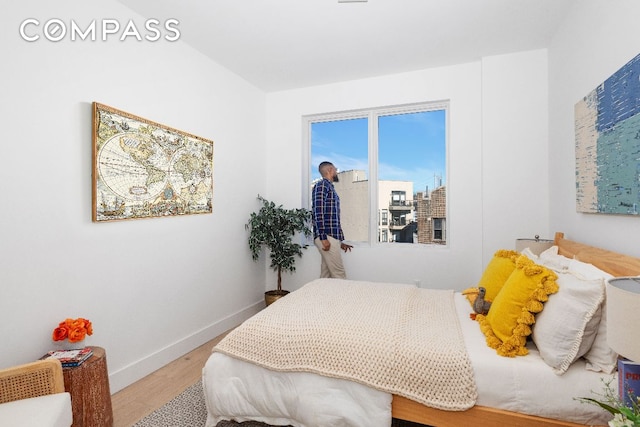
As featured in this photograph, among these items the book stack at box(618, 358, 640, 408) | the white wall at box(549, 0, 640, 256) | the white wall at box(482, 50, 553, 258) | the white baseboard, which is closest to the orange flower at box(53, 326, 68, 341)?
the white baseboard

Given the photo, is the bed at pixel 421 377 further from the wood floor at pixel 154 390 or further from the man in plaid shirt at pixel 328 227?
the man in plaid shirt at pixel 328 227

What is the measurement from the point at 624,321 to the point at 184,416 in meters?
2.25

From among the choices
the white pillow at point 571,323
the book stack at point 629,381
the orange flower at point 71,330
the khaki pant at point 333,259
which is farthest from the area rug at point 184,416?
the khaki pant at point 333,259

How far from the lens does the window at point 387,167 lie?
3807mm

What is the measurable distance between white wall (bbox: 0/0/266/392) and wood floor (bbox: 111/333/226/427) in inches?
3.2

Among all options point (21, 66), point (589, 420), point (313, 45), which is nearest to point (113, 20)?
point (21, 66)

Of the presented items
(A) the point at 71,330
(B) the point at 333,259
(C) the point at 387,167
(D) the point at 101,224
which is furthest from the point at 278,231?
(A) the point at 71,330

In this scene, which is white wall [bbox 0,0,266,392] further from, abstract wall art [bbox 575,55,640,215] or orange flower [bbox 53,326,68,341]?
abstract wall art [bbox 575,55,640,215]

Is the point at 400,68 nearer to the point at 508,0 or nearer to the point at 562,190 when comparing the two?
the point at 508,0

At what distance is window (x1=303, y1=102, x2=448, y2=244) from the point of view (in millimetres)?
3807

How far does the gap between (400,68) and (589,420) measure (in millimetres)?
3326

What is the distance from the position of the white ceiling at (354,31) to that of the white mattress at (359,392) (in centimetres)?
233

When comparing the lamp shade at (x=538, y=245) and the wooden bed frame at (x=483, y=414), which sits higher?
the lamp shade at (x=538, y=245)

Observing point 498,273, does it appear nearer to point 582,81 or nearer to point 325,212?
point 582,81
